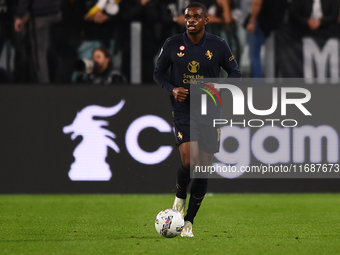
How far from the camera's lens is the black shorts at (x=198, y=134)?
5.92 m

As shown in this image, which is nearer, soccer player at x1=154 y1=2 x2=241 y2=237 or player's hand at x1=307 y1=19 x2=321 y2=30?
soccer player at x1=154 y1=2 x2=241 y2=237

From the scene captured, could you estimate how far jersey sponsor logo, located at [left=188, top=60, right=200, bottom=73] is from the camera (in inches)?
235

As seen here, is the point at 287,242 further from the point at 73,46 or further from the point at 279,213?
the point at 73,46

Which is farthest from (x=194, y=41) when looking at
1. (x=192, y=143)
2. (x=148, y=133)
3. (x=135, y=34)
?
(x=135, y=34)

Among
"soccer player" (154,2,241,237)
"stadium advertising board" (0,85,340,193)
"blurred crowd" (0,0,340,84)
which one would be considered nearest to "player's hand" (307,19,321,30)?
"blurred crowd" (0,0,340,84)

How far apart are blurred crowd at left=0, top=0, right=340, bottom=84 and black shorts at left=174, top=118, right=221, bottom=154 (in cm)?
496

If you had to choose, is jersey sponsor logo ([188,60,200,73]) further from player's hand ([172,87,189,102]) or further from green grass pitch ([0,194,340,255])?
green grass pitch ([0,194,340,255])

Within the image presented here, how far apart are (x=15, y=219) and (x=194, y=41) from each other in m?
2.80

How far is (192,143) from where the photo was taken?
5.89 m

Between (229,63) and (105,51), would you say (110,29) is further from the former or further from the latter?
(229,63)

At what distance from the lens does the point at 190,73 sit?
5.98 metres

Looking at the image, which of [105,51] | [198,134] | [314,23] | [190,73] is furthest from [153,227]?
[314,23]

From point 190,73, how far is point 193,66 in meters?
0.07

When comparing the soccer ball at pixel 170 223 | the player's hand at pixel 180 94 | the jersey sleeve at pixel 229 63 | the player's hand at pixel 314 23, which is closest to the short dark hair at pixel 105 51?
the player's hand at pixel 314 23
